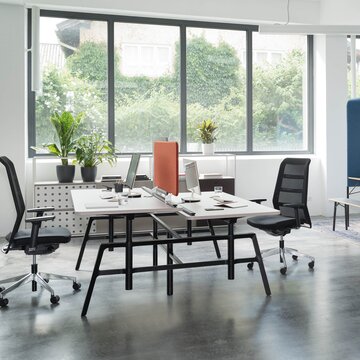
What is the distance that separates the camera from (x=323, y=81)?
7.96 metres

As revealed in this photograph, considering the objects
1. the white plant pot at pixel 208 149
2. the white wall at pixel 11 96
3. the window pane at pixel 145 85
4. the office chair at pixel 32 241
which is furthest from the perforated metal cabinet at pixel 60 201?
the office chair at pixel 32 241

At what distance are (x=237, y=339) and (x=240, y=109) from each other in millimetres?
5396

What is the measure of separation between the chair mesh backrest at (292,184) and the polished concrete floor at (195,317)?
648 mm

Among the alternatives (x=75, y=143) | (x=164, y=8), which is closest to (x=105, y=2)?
(x=164, y=8)

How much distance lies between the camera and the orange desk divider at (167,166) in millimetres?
4043

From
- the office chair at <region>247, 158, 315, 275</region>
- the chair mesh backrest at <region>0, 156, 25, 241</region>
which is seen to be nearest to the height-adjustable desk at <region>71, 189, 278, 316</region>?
the chair mesh backrest at <region>0, 156, 25, 241</region>

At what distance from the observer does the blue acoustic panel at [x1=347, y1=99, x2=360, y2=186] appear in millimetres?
Answer: 7449

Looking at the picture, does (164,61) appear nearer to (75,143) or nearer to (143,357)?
(75,143)

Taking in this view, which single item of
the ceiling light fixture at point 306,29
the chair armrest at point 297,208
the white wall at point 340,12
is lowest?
the chair armrest at point 297,208

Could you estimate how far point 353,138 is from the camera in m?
7.50

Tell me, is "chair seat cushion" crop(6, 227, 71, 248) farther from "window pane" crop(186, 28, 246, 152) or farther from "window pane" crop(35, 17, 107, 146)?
"window pane" crop(186, 28, 246, 152)

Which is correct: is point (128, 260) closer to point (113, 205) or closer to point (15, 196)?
point (113, 205)

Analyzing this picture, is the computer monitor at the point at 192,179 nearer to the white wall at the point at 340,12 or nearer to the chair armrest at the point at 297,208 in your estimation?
the chair armrest at the point at 297,208

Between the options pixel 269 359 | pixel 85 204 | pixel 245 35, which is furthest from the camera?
pixel 245 35
